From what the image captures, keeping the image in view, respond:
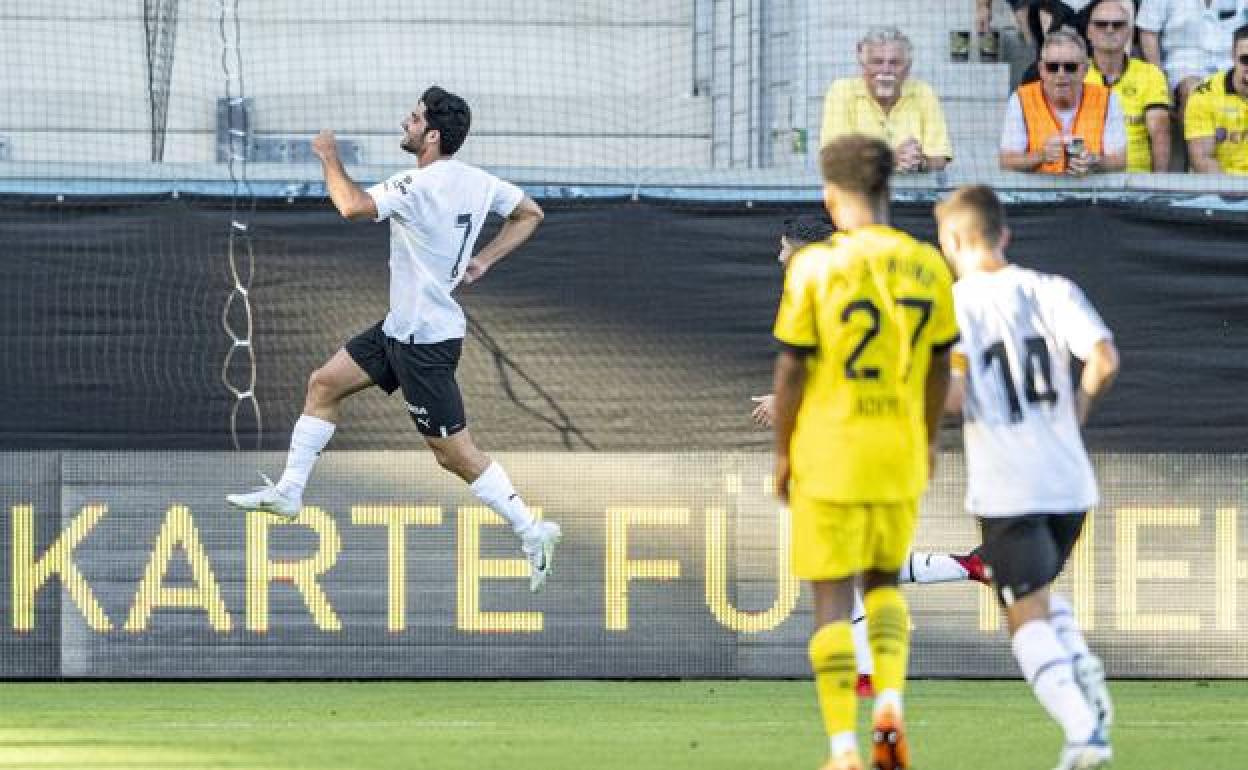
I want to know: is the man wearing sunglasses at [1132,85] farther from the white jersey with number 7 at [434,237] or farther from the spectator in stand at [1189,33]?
the white jersey with number 7 at [434,237]

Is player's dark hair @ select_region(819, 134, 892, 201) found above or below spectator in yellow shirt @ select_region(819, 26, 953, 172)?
below

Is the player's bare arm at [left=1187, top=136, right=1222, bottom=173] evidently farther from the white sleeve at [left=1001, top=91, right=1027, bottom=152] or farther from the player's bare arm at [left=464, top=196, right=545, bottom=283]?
the player's bare arm at [left=464, top=196, right=545, bottom=283]

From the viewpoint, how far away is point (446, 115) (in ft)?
34.9

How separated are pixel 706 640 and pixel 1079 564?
1916 mm

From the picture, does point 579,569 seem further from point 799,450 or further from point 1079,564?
point 799,450

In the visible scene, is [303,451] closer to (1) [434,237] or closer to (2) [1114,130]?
(1) [434,237]

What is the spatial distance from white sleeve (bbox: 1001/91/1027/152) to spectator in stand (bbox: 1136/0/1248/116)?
58.0 inches

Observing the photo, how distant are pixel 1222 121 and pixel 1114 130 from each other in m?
0.79

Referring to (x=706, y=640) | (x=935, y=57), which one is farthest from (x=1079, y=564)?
(x=935, y=57)

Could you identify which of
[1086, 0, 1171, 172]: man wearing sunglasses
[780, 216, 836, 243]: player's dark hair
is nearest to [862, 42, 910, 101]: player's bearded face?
[1086, 0, 1171, 172]: man wearing sunglasses

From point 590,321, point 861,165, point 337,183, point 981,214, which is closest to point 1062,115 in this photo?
point 590,321

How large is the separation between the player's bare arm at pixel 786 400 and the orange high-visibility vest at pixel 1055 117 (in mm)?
5637

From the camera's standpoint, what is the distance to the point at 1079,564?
39.5 ft

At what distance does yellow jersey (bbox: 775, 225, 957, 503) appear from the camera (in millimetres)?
7242
